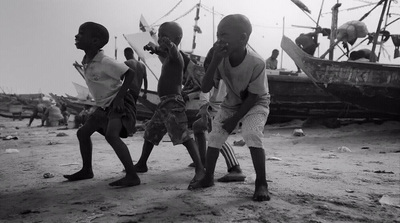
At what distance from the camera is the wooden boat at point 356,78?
6824 millimetres

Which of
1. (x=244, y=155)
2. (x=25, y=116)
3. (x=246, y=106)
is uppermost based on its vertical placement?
(x=246, y=106)

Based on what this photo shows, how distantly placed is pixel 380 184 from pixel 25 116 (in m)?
26.9

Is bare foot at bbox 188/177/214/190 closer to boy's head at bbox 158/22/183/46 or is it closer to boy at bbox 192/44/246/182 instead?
boy at bbox 192/44/246/182

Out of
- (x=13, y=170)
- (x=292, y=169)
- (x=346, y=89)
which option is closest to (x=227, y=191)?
(x=292, y=169)

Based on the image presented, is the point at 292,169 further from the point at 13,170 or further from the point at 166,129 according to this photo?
the point at 13,170

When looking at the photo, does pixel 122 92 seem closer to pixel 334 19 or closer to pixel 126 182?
pixel 126 182

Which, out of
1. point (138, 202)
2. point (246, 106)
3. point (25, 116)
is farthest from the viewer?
point (25, 116)

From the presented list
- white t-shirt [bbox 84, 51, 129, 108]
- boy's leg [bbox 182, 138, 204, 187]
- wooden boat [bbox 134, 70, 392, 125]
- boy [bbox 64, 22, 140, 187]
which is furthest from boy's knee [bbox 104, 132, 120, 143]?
wooden boat [bbox 134, 70, 392, 125]

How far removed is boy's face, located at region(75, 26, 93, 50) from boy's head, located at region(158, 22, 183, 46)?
546 mm

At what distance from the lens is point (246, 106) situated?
2.23m

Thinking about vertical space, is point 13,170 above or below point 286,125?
above

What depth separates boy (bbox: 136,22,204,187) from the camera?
2709 mm

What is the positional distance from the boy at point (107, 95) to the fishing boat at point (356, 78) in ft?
17.5

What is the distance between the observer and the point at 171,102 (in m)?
→ 2.81
